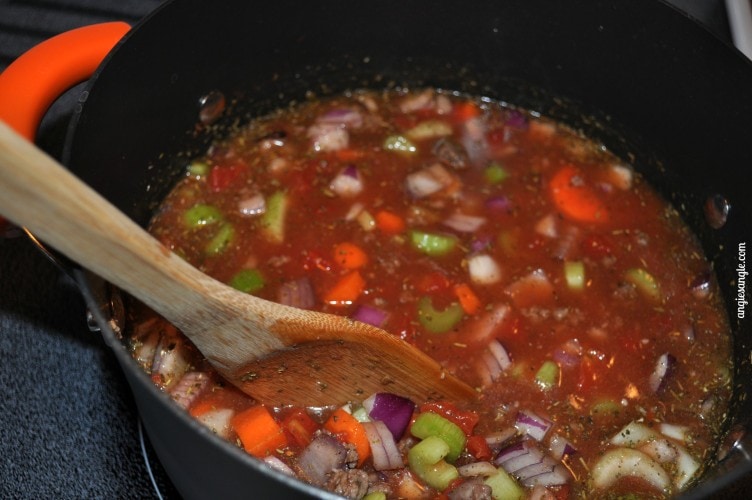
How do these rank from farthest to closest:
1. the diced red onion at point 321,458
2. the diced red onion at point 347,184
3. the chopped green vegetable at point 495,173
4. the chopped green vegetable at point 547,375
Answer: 1. the chopped green vegetable at point 495,173
2. the diced red onion at point 347,184
3. the chopped green vegetable at point 547,375
4. the diced red onion at point 321,458

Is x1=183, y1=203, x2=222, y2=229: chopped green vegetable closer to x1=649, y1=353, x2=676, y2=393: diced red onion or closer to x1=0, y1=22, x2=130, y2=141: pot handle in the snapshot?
x1=0, y1=22, x2=130, y2=141: pot handle

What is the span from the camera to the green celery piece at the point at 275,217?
3.27 metres

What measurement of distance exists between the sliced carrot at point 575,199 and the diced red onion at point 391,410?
3.84ft

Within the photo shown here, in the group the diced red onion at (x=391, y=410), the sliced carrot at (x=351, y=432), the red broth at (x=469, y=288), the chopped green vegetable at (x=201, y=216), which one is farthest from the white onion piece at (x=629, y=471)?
the chopped green vegetable at (x=201, y=216)

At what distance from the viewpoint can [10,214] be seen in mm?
1751

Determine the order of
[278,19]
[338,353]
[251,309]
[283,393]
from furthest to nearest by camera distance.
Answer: [278,19] < [283,393] < [338,353] < [251,309]

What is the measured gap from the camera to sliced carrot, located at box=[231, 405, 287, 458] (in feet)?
8.76

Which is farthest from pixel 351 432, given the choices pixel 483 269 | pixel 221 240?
pixel 221 240

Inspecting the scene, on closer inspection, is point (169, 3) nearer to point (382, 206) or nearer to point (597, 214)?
point (382, 206)

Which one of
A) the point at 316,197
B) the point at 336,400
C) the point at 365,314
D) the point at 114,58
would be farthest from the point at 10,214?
the point at 316,197

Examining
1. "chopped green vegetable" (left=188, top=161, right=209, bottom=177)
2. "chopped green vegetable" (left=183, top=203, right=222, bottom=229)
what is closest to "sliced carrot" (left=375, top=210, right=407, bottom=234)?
"chopped green vegetable" (left=183, top=203, right=222, bottom=229)

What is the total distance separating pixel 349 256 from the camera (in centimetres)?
321

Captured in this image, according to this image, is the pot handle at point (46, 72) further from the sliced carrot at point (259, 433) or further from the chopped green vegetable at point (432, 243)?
the chopped green vegetable at point (432, 243)

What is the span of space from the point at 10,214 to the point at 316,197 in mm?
1727
